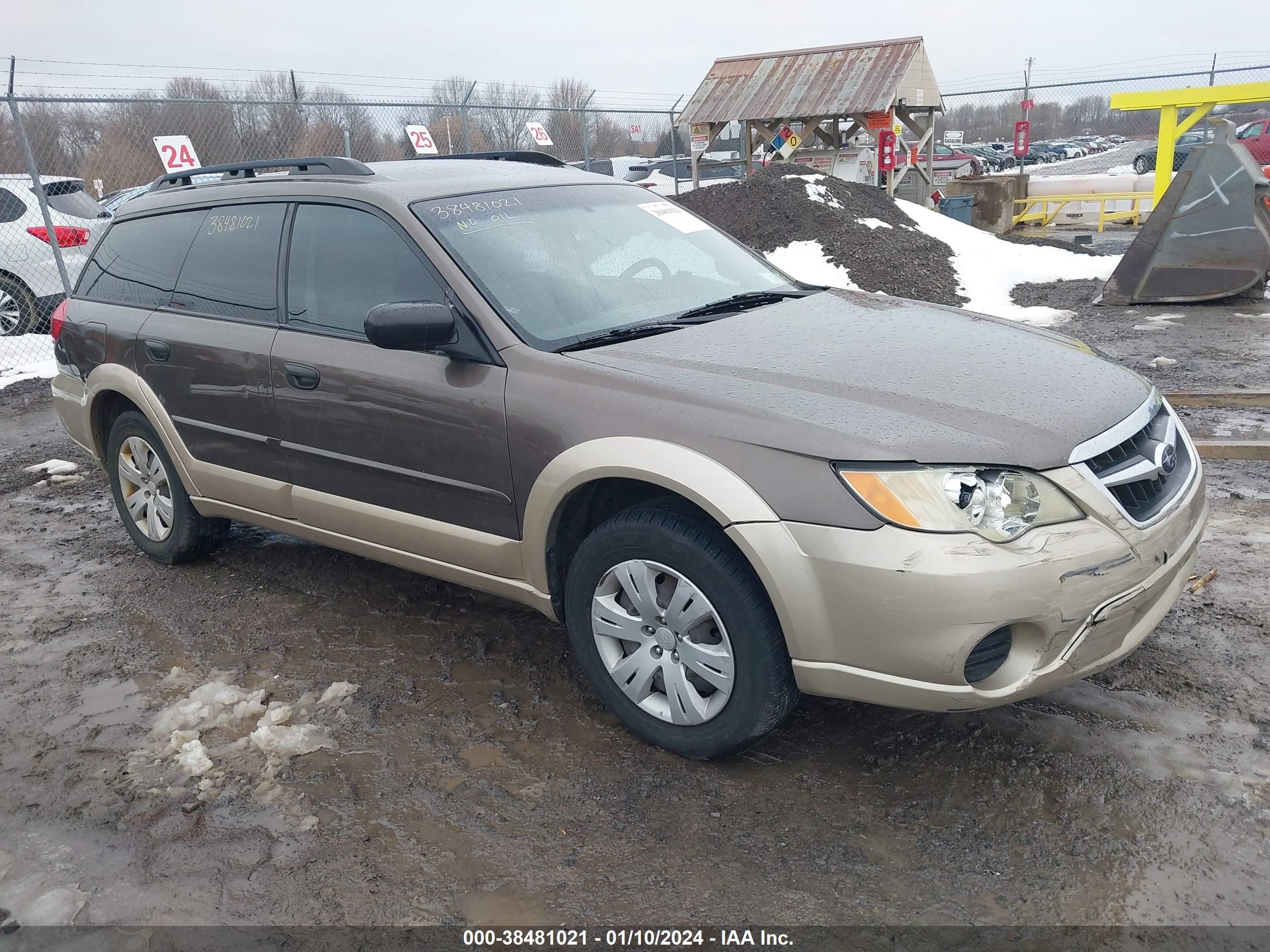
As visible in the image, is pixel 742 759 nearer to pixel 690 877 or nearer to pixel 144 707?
pixel 690 877

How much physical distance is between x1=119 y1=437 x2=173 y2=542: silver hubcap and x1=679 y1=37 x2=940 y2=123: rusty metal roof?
14862mm

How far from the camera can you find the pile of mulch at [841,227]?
1171cm

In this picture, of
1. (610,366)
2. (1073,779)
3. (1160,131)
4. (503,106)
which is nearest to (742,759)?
(1073,779)

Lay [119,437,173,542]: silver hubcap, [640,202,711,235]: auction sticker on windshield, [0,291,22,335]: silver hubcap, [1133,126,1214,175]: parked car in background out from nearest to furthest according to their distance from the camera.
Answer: [640,202,711,235]: auction sticker on windshield
[119,437,173,542]: silver hubcap
[0,291,22,335]: silver hubcap
[1133,126,1214,175]: parked car in background

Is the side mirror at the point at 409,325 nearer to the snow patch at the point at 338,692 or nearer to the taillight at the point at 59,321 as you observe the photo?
the snow patch at the point at 338,692

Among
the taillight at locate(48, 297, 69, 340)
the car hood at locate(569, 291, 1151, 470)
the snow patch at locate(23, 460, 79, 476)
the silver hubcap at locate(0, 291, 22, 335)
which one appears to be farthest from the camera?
the silver hubcap at locate(0, 291, 22, 335)

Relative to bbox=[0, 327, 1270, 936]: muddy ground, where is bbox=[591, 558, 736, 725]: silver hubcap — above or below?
above

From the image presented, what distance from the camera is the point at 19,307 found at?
10.9 meters

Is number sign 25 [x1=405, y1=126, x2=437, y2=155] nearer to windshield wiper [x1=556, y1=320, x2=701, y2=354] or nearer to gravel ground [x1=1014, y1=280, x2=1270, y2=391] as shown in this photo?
gravel ground [x1=1014, y1=280, x2=1270, y2=391]

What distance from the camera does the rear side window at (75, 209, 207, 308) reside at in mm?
4535

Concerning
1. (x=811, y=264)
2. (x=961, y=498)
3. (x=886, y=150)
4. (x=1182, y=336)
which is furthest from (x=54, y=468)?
(x=886, y=150)

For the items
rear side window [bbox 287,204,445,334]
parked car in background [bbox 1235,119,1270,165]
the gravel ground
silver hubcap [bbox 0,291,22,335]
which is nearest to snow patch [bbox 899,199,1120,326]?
the gravel ground

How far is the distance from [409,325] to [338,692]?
1.40m

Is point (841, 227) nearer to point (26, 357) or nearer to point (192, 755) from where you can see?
point (26, 357)
